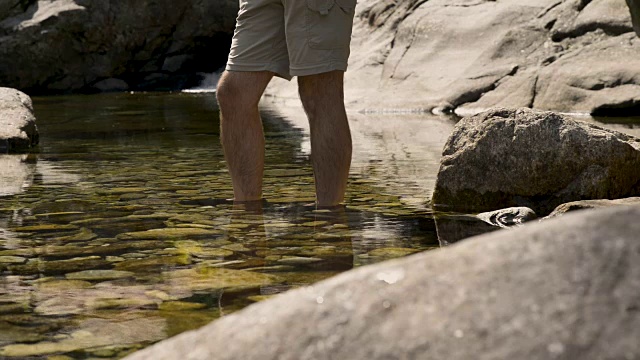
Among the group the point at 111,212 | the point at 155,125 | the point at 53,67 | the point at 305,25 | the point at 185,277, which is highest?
the point at 305,25

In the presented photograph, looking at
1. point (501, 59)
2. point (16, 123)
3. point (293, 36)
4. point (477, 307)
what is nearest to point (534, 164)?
point (293, 36)

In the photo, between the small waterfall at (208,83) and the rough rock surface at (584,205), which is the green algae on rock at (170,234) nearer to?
the rough rock surface at (584,205)

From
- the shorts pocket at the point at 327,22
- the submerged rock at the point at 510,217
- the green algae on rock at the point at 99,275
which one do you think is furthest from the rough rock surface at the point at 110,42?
the green algae on rock at the point at 99,275

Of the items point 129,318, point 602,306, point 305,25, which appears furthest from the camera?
point 305,25

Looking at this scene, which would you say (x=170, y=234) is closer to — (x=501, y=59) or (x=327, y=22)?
(x=327, y=22)

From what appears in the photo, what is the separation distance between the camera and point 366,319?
1590 millimetres

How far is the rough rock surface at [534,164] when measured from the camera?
191 inches

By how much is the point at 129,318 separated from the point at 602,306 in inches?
64.6

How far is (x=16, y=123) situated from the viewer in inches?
332

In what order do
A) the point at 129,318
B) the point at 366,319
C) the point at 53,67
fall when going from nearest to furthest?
the point at 366,319, the point at 129,318, the point at 53,67

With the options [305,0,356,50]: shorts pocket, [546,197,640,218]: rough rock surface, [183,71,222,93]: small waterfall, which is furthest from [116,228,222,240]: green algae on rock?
[183,71,222,93]: small waterfall

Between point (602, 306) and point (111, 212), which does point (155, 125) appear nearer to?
point (111, 212)

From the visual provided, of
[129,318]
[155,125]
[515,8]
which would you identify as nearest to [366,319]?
[129,318]

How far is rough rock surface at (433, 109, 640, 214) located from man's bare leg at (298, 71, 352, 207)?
55 centimetres
